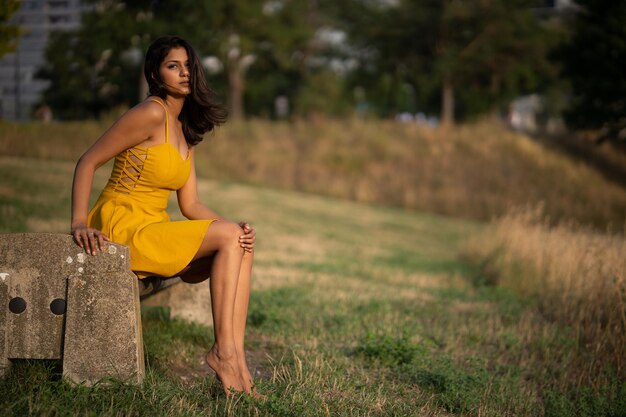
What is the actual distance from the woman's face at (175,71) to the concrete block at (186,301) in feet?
6.26

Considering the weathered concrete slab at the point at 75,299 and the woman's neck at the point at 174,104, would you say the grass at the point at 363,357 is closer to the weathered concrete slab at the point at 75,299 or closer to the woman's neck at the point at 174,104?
the weathered concrete slab at the point at 75,299

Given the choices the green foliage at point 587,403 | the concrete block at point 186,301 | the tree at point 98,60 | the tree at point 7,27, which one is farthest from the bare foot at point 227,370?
the tree at point 98,60

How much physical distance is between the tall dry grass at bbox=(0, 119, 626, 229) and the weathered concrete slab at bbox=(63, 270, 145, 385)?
17565 millimetres

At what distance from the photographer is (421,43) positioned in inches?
1559

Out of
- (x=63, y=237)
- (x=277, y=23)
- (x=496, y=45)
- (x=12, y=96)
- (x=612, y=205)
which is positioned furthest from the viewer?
(x=277, y=23)

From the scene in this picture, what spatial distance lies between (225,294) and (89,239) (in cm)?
80

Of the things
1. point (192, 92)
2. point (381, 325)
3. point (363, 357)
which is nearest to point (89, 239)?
point (192, 92)

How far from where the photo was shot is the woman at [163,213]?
155 inches

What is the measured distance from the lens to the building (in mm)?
11422

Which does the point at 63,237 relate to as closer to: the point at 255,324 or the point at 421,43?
the point at 255,324

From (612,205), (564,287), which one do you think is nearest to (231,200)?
(564,287)

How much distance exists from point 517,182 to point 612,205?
3.51 m

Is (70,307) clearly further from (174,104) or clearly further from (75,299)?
(174,104)

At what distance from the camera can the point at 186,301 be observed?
5.70 meters
